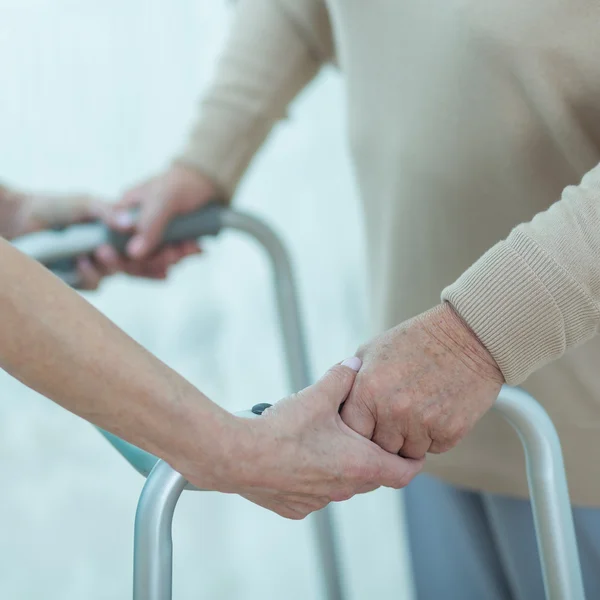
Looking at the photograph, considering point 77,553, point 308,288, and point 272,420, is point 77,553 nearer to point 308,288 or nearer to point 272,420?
point 308,288

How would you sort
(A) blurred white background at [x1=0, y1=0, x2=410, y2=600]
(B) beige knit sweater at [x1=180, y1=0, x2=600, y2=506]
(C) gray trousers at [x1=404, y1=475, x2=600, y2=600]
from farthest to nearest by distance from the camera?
1. (A) blurred white background at [x1=0, y1=0, x2=410, y2=600]
2. (C) gray trousers at [x1=404, y1=475, x2=600, y2=600]
3. (B) beige knit sweater at [x1=180, y1=0, x2=600, y2=506]

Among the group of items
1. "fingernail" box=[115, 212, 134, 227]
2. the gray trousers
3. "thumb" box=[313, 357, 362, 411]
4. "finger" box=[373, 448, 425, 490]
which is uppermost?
"fingernail" box=[115, 212, 134, 227]

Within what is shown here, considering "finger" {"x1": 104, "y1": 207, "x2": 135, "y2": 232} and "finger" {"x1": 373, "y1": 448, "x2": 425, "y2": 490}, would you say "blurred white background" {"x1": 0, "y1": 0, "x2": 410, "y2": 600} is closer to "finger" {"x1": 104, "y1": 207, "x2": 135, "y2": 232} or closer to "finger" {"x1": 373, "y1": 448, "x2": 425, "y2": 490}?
"finger" {"x1": 104, "y1": 207, "x2": 135, "y2": 232}

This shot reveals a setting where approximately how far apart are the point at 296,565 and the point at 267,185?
1008 millimetres

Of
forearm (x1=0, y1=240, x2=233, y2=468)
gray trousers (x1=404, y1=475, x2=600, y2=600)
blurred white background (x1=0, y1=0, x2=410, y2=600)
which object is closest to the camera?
forearm (x1=0, y1=240, x2=233, y2=468)

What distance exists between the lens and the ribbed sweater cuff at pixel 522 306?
1.98 feet

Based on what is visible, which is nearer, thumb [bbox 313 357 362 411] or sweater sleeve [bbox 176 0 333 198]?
thumb [bbox 313 357 362 411]

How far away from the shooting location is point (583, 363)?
798 millimetres

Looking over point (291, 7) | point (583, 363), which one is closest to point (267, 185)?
point (291, 7)

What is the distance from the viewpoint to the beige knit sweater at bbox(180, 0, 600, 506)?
61cm

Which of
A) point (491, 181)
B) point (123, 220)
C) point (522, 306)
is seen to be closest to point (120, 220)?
point (123, 220)

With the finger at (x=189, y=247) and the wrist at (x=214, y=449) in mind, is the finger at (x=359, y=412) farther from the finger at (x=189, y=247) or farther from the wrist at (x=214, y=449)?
the finger at (x=189, y=247)

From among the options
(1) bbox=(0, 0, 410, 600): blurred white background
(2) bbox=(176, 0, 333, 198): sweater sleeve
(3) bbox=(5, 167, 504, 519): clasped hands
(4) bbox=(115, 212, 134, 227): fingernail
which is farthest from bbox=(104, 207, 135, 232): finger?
(1) bbox=(0, 0, 410, 600): blurred white background

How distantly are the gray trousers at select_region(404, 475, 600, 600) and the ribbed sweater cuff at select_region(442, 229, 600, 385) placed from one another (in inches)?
13.7
